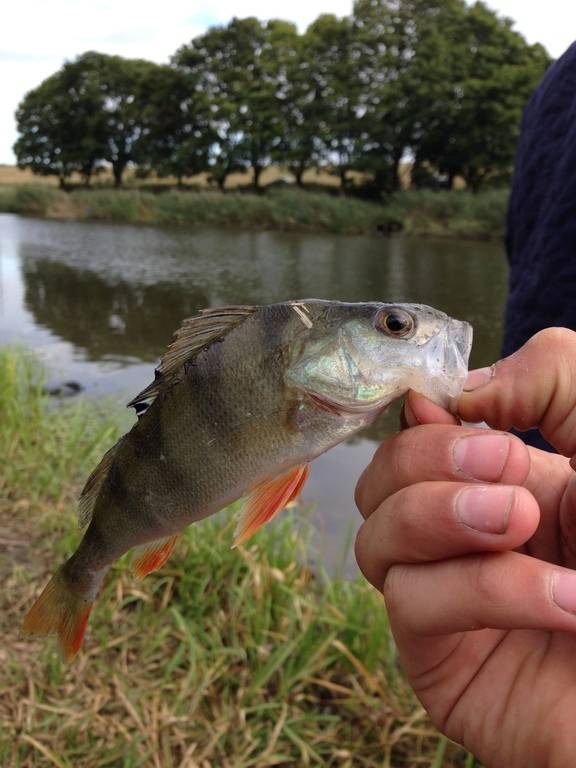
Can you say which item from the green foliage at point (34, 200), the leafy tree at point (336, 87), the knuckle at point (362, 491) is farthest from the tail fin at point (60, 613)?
the leafy tree at point (336, 87)

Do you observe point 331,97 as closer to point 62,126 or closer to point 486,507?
point 62,126

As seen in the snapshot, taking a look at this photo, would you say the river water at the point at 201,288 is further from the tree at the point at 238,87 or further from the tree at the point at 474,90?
the tree at the point at 238,87

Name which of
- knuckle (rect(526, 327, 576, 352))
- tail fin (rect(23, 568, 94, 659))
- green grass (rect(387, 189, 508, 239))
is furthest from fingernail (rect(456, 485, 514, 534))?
green grass (rect(387, 189, 508, 239))

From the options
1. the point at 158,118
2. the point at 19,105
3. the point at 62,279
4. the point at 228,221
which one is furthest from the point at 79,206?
the point at 19,105

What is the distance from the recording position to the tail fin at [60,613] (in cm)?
168

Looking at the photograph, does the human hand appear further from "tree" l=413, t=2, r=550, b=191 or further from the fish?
"tree" l=413, t=2, r=550, b=191

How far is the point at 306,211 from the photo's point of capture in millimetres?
35000

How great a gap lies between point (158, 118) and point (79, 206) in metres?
19.6

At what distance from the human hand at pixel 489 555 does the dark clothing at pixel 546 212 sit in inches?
49.1

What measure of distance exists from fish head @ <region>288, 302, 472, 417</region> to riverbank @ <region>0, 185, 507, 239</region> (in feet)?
106

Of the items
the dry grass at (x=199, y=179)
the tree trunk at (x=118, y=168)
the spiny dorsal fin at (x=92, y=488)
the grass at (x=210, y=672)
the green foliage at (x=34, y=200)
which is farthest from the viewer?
the tree trunk at (x=118, y=168)

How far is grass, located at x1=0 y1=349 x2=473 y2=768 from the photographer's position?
2.74 meters

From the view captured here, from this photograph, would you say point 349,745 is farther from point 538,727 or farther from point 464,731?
point 538,727

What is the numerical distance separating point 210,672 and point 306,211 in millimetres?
33781
